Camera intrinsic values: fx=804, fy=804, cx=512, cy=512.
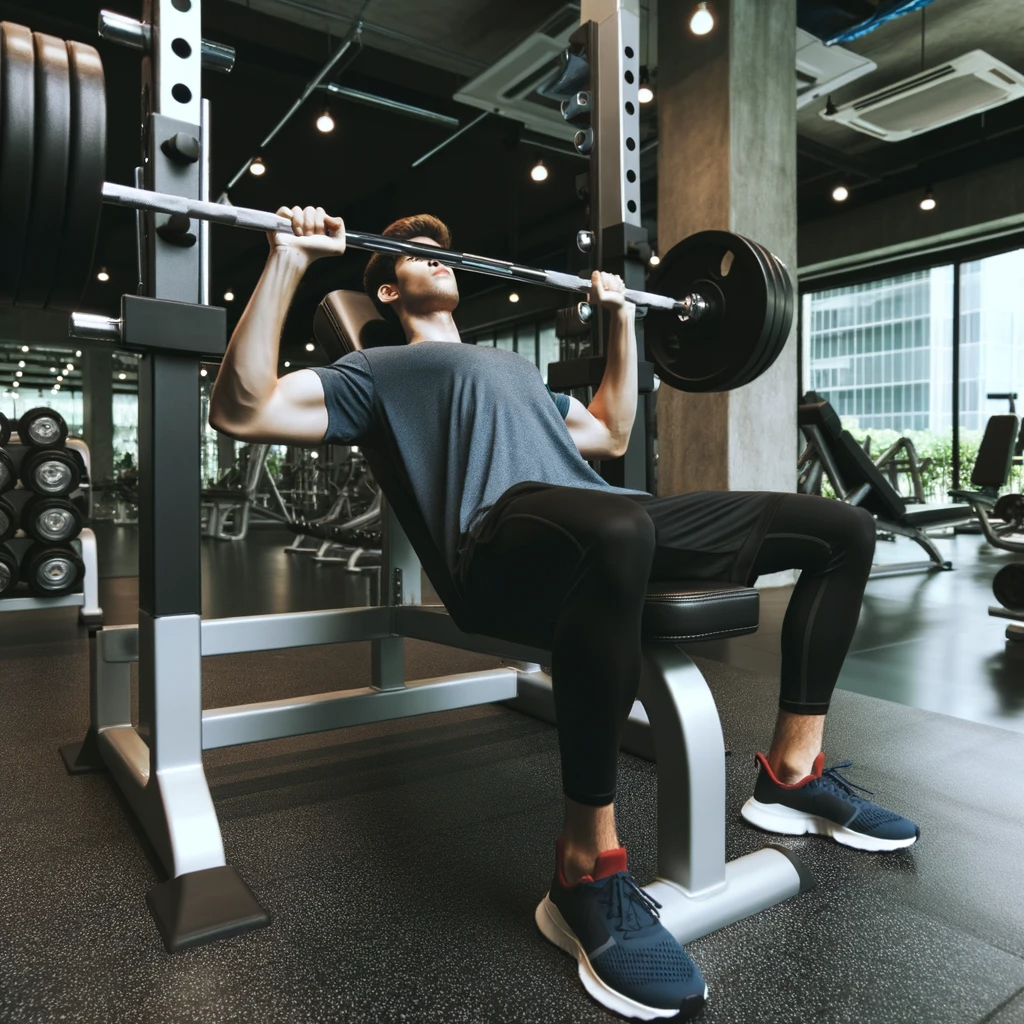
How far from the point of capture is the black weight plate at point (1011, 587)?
2908mm

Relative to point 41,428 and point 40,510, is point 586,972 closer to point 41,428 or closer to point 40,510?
point 40,510

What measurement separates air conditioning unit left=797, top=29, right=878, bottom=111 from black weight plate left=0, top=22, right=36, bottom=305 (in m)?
4.45

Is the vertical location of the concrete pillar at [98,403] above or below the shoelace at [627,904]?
above

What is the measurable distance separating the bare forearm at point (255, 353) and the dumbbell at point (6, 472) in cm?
244

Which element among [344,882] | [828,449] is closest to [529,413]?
[344,882]

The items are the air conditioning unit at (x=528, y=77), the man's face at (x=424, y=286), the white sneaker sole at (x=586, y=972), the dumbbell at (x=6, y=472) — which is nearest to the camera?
the white sneaker sole at (x=586, y=972)

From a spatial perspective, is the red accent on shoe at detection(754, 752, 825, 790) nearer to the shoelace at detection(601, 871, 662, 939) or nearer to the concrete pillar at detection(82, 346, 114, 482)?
the shoelace at detection(601, 871, 662, 939)

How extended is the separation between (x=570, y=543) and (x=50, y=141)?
83cm

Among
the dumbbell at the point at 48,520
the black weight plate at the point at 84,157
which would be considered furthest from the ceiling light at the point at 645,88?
the black weight plate at the point at 84,157

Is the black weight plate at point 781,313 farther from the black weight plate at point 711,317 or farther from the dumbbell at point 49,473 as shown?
the dumbbell at point 49,473

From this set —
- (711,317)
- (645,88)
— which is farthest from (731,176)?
(711,317)

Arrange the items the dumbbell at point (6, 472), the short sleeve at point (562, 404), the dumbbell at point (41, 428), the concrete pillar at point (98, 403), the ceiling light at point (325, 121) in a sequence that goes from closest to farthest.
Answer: the short sleeve at point (562, 404) < the dumbbell at point (6, 472) < the dumbbell at point (41, 428) < the ceiling light at point (325, 121) < the concrete pillar at point (98, 403)

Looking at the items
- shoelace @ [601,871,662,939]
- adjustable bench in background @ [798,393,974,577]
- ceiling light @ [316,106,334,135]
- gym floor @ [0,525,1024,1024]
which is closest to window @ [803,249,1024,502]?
adjustable bench in background @ [798,393,974,577]

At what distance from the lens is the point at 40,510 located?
3.23m
